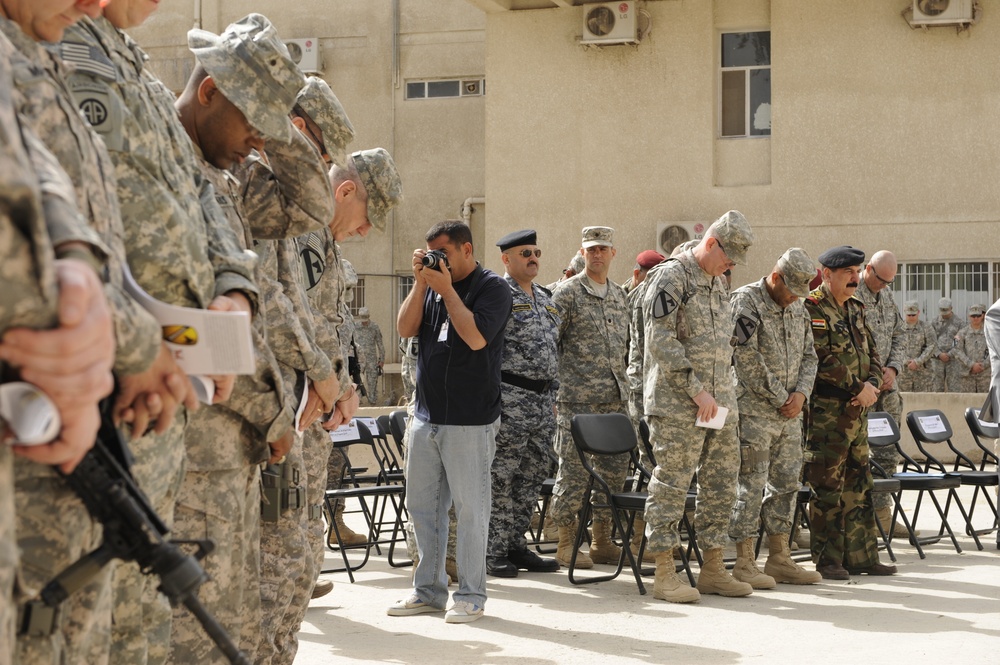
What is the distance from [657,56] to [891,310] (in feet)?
26.9

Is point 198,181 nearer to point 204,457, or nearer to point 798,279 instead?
point 204,457

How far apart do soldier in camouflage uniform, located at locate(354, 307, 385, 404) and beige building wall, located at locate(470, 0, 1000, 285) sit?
9.51ft

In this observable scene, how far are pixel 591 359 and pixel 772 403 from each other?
1553 mm

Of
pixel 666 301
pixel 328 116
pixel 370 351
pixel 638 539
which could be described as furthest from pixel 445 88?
pixel 328 116

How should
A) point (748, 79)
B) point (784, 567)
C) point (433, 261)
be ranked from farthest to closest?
1. point (748, 79)
2. point (784, 567)
3. point (433, 261)

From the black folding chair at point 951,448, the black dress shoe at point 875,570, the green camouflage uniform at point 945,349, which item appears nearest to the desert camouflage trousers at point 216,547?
the black dress shoe at point 875,570

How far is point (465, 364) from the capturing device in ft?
22.0

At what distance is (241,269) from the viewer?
2.98 metres

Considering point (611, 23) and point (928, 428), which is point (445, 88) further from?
point (928, 428)

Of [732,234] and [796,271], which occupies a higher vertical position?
[732,234]

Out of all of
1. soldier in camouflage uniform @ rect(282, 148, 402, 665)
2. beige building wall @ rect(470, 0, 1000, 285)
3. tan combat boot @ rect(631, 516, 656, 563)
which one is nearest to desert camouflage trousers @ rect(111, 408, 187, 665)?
soldier in camouflage uniform @ rect(282, 148, 402, 665)

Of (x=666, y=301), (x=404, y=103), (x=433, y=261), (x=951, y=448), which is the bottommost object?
(x=951, y=448)

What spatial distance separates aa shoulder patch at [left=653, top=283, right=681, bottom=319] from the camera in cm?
721

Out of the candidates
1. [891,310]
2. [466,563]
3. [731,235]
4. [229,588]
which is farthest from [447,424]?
[891,310]
